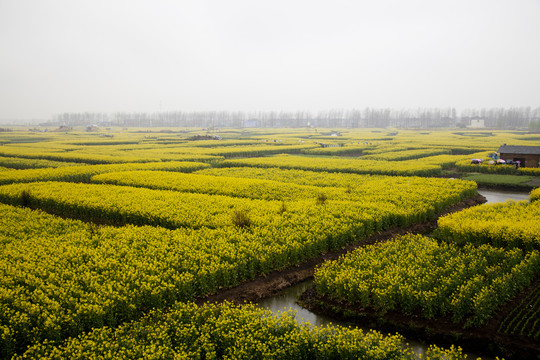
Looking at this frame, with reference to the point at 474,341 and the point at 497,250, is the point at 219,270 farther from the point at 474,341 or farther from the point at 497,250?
the point at 497,250

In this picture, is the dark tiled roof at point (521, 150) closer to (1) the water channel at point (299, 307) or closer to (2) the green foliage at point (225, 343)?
(1) the water channel at point (299, 307)

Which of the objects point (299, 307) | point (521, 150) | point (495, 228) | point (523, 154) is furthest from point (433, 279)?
point (521, 150)

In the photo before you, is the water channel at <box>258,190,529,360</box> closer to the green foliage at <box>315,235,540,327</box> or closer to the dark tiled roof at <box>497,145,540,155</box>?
the green foliage at <box>315,235,540,327</box>

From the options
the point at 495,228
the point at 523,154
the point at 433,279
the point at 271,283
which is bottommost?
the point at 271,283

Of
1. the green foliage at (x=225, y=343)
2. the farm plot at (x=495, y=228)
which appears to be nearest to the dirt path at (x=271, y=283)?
the green foliage at (x=225, y=343)

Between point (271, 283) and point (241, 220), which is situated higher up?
point (241, 220)

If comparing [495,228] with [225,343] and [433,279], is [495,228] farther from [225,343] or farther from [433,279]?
[225,343]

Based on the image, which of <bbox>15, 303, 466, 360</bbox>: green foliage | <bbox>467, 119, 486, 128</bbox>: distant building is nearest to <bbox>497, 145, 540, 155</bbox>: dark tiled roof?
<bbox>15, 303, 466, 360</bbox>: green foliage

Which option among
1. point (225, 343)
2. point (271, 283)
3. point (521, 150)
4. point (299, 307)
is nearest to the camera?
point (225, 343)

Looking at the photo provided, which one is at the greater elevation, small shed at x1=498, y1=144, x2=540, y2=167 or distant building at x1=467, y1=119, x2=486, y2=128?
distant building at x1=467, y1=119, x2=486, y2=128
